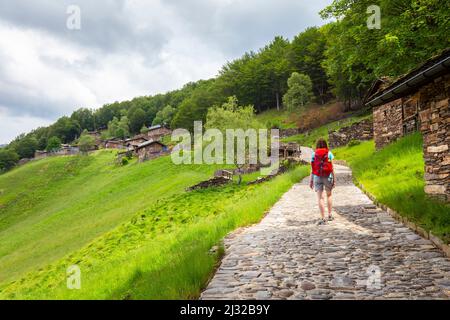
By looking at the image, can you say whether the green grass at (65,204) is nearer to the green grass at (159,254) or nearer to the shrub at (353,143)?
the green grass at (159,254)

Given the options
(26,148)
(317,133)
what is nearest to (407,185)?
(317,133)

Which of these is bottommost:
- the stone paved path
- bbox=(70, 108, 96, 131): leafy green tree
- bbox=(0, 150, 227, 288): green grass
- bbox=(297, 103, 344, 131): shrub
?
bbox=(0, 150, 227, 288): green grass

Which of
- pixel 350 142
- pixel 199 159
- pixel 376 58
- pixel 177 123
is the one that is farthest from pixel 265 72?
pixel 376 58

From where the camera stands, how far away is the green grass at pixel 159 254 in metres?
6.06

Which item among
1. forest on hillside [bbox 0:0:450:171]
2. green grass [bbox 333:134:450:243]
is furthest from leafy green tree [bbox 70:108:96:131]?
green grass [bbox 333:134:450:243]

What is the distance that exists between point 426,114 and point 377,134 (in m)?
17.2

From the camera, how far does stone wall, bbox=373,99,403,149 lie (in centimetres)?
2207

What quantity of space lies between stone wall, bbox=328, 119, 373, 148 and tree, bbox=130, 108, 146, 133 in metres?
119

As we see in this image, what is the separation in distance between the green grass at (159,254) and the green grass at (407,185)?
4.16 m

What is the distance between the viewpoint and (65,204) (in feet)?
137

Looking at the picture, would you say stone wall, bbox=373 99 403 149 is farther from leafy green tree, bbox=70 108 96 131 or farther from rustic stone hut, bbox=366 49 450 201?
leafy green tree, bbox=70 108 96 131

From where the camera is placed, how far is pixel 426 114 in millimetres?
8766

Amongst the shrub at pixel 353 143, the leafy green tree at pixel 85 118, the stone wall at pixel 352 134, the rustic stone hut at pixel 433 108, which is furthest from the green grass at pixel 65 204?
the leafy green tree at pixel 85 118
